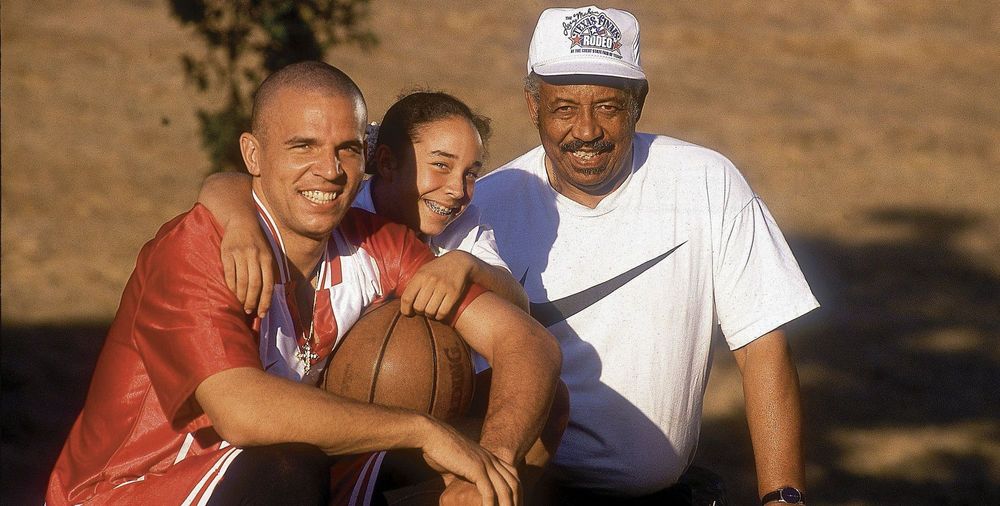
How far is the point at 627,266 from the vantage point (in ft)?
16.7

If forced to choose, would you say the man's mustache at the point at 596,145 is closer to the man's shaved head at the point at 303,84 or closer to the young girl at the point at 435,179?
the young girl at the point at 435,179

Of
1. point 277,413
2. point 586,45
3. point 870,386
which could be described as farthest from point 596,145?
point 870,386

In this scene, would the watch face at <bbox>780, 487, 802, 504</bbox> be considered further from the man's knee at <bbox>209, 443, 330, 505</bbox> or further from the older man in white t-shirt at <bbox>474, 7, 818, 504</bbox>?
the man's knee at <bbox>209, 443, 330, 505</bbox>

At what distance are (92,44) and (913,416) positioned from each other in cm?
1475

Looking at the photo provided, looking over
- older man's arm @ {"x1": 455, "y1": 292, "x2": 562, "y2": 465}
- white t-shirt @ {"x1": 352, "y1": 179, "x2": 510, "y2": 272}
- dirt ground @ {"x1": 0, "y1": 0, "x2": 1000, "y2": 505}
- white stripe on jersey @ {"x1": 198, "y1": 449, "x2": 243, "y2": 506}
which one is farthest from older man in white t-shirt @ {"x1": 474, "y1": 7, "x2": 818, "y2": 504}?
dirt ground @ {"x1": 0, "y1": 0, "x2": 1000, "y2": 505}

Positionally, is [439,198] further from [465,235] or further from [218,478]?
[218,478]

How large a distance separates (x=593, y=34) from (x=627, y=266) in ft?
3.01

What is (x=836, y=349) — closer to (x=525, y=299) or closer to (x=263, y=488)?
(x=525, y=299)

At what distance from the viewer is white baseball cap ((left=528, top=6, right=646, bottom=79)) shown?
16.8 ft

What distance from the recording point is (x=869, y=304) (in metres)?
11.8

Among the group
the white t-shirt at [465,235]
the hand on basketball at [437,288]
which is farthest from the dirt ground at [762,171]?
the hand on basketball at [437,288]

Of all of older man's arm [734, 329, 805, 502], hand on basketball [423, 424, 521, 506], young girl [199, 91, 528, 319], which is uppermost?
young girl [199, 91, 528, 319]

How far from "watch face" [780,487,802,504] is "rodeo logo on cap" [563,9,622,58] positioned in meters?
1.77

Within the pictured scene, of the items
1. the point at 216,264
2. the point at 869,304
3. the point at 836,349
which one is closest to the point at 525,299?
the point at 216,264
